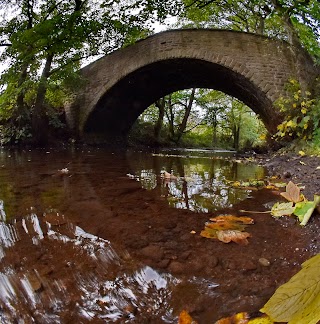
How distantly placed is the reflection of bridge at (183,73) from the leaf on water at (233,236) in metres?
5.88

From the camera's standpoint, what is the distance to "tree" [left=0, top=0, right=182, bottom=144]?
8.03m

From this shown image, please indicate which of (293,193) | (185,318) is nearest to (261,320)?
(185,318)

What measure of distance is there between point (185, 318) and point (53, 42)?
347 inches

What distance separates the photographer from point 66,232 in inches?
61.2

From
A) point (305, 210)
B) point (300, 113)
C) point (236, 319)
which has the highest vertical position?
point (300, 113)

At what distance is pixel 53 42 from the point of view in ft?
26.7

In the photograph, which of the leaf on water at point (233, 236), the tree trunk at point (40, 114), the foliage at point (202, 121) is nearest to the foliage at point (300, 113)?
the leaf on water at point (233, 236)

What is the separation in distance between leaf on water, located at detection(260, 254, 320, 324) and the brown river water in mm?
452

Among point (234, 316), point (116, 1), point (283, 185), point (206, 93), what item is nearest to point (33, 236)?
point (234, 316)

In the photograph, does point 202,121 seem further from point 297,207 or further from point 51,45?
point 297,207

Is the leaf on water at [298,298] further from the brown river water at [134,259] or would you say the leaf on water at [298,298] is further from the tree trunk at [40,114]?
the tree trunk at [40,114]

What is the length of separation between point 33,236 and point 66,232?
0.54 ft

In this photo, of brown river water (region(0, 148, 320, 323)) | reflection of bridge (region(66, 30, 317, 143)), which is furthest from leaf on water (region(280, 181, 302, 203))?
reflection of bridge (region(66, 30, 317, 143))

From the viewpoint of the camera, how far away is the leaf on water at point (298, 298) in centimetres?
42
